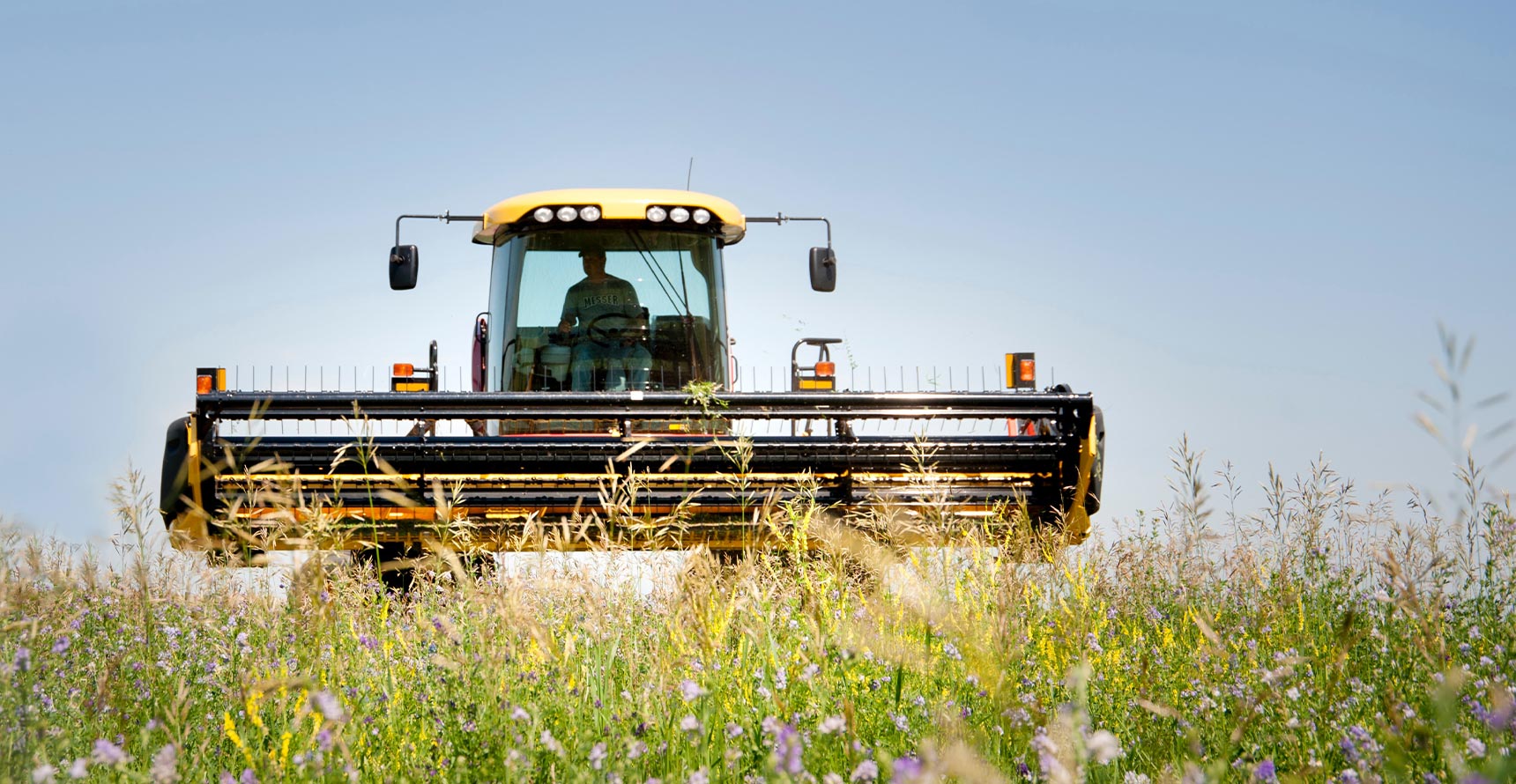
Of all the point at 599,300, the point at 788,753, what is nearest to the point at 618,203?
the point at 599,300

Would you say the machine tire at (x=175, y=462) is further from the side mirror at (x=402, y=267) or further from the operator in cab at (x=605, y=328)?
the operator in cab at (x=605, y=328)

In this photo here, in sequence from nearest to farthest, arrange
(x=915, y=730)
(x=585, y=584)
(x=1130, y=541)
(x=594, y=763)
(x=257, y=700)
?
1. (x=594, y=763)
2. (x=257, y=700)
3. (x=915, y=730)
4. (x=585, y=584)
5. (x=1130, y=541)

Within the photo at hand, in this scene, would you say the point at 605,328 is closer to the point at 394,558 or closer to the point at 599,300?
the point at 599,300

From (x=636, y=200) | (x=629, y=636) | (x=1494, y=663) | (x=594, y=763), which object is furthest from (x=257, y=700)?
(x=636, y=200)

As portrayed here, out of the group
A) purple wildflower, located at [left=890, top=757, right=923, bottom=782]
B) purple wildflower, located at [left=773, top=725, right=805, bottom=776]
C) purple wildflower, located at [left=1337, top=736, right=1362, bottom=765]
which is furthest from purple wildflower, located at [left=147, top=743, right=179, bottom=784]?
purple wildflower, located at [left=1337, top=736, right=1362, bottom=765]

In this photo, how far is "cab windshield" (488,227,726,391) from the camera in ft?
25.6

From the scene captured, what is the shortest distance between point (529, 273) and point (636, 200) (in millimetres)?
899

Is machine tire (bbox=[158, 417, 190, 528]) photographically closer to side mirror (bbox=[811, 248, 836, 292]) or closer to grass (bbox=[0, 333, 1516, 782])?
grass (bbox=[0, 333, 1516, 782])

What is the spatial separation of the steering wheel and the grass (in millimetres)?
3722

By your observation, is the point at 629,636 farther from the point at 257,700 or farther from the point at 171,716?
the point at 171,716

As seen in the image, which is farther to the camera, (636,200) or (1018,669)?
(636,200)

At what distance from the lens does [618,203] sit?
25.8 feet

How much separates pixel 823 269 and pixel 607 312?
1.53 meters

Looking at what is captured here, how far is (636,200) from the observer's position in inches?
311
